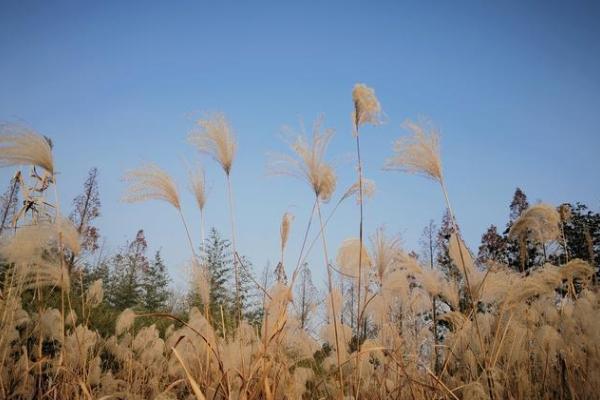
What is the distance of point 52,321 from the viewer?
3.82 metres

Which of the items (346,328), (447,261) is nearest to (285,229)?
(346,328)

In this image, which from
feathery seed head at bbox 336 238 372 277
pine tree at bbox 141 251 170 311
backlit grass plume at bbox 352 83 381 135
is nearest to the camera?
backlit grass plume at bbox 352 83 381 135

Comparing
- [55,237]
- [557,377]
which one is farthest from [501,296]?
[55,237]

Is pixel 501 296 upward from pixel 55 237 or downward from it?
downward

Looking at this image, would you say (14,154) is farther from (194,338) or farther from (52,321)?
(194,338)

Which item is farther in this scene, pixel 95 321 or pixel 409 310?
pixel 95 321

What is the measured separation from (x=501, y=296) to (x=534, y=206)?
1160 mm

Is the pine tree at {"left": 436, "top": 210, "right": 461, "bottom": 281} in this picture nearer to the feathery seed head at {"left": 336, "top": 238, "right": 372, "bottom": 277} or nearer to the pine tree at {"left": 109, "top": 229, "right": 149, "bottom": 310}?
the feathery seed head at {"left": 336, "top": 238, "right": 372, "bottom": 277}

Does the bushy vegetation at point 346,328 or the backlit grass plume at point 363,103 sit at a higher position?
the backlit grass plume at point 363,103

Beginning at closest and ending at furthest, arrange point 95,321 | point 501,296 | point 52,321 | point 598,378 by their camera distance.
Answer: point 598,378
point 501,296
point 52,321
point 95,321

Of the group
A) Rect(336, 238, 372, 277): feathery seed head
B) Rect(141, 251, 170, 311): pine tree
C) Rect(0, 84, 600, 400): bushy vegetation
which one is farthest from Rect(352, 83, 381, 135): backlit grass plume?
Rect(141, 251, 170, 311): pine tree

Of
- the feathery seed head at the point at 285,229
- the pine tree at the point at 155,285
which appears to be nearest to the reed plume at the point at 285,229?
the feathery seed head at the point at 285,229

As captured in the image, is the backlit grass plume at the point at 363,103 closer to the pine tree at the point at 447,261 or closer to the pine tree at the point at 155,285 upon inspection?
the pine tree at the point at 447,261

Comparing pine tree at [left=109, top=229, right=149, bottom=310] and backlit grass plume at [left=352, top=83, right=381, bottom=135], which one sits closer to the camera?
backlit grass plume at [left=352, top=83, right=381, bottom=135]
